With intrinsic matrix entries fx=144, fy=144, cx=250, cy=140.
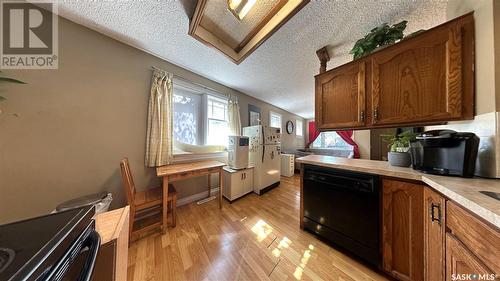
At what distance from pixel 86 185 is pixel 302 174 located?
2.37 metres

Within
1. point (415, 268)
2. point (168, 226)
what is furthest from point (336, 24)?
point (168, 226)

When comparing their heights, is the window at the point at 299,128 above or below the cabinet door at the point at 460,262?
above

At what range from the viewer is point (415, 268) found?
990mm

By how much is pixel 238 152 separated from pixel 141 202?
1504mm

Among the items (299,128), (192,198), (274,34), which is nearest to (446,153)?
(274,34)

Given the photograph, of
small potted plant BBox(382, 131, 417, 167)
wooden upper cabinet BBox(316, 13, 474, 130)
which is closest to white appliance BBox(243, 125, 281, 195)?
wooden upper cabinet BBox(316, 13, 474, 130)

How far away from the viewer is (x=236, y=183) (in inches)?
99.0

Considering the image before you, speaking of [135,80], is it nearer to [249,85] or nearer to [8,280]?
[249,85]

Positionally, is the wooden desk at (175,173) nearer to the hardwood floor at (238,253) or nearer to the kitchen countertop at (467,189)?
the hardwood floor at (238,253)

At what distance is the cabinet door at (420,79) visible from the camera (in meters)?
0.99

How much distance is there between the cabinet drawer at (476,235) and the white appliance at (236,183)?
2.19m

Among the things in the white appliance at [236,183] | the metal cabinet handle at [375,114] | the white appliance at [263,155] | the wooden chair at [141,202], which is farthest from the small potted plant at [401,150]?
the wooden chair at [141,202]

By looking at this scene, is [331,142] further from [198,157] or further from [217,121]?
[198,157]

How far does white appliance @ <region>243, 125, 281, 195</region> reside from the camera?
283 centimetres
